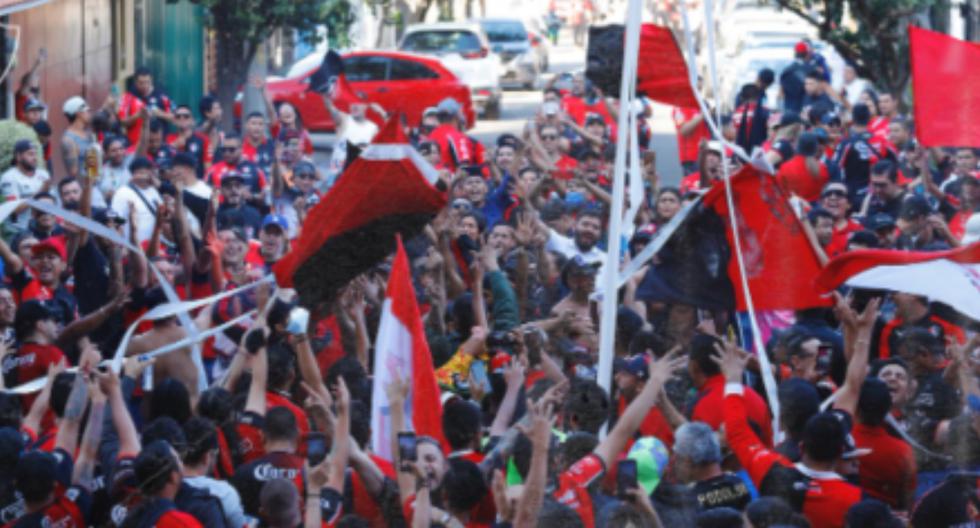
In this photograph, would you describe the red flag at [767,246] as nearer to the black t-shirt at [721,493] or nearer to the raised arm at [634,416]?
the raised arm at [634,416]

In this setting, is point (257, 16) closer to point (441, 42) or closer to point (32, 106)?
point (32, 106)

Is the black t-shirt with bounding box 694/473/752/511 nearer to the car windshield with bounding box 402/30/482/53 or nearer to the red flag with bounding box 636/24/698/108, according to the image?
the red flag with bounding box 636/24/698/108

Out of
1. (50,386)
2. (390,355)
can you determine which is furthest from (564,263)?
(50,386)

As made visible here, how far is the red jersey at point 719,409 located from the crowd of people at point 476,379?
1 cm

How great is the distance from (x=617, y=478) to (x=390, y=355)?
5.23 ft

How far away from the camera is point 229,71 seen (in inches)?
862

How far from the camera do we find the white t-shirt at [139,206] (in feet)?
37.1

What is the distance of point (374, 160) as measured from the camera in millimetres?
8242

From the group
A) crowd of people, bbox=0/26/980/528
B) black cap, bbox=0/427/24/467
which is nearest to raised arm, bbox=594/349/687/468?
crowd of people, bbox=0/26/980/528

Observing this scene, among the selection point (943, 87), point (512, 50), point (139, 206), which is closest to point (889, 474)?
point (943, 87)

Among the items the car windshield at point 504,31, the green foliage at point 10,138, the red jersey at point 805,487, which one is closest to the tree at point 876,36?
the green foliage at point 10,138

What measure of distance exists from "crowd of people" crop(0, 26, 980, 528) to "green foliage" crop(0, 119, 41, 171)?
0.46m

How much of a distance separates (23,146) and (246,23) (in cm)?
934

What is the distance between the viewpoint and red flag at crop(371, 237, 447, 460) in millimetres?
7098
